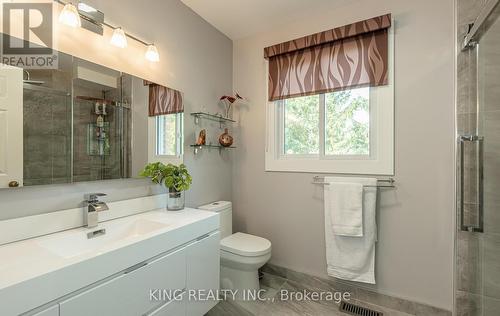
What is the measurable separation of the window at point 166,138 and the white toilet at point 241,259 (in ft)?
A: 1.88

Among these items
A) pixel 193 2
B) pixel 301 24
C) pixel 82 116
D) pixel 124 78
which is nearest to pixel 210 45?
pixel 193 2

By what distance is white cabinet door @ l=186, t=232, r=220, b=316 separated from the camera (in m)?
1.41

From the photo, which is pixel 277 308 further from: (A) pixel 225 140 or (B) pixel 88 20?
(B) pixel 88 20

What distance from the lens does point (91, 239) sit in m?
1.23

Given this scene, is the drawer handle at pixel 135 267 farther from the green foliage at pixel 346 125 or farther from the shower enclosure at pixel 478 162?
the shower enclosure at pixel 478 162

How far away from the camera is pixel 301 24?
2.19m

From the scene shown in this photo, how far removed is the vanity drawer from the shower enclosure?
5.97 feet

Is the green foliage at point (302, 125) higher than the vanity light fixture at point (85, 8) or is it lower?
lower

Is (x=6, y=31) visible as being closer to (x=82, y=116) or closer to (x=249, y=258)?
(x=82, y=116)

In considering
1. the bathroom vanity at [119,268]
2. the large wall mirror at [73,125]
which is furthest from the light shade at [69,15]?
the bathroom vanity at [119,268]

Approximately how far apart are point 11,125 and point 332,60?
216cm

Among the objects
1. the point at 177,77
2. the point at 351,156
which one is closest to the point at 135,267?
the point at 177,77

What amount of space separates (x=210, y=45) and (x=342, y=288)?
255 centimetres

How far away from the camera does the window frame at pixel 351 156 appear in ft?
6.02
